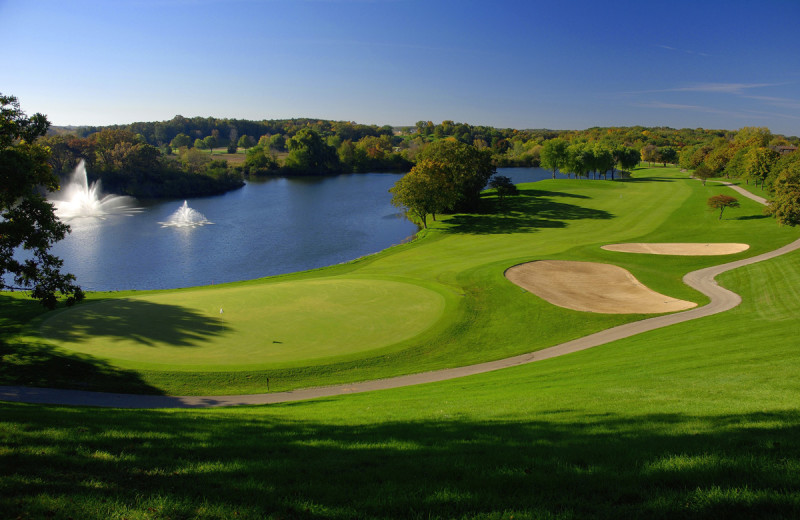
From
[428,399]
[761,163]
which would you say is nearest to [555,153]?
[761,163]

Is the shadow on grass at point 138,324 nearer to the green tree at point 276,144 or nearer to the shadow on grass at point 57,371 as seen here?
the shadow on grass at point 57,371

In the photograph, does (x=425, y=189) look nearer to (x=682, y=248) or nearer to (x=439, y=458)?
(x=682, y=248)

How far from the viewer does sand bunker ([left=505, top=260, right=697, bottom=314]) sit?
28109 mm

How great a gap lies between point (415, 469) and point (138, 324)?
63.4 feet

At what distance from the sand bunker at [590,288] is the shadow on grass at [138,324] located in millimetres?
20503

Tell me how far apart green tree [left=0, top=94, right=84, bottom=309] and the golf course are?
2.35m

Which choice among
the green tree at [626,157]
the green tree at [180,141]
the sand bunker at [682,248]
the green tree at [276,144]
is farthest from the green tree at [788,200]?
the green tree at [180,141]

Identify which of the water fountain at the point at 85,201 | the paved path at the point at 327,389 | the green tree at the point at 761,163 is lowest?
the paved path at the point at 327,389

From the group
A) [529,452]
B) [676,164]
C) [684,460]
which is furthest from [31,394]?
[676,164]

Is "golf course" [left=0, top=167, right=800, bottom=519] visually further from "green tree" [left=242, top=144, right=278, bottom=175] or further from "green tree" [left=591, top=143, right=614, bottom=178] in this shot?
"green tree" [left=242, top=144, right=278, bottom=175]

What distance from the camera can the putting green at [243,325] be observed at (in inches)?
750

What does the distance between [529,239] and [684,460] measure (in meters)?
48.6

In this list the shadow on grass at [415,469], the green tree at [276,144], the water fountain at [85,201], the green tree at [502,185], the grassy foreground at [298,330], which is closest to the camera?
the shadow on grass at [415,469]

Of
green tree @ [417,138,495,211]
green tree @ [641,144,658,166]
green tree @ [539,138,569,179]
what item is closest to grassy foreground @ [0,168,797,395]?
green tree @ [417,138,495,211]
